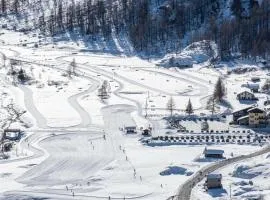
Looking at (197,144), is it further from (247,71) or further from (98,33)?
(98,33)

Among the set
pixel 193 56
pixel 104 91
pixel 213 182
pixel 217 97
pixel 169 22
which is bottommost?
pixel 213 182

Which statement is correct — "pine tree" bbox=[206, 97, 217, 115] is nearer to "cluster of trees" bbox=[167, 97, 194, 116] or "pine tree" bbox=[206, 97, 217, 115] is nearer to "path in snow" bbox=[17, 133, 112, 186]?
"cluster of trees" bbox=[167, 97, 194, 116]

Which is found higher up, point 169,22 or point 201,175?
point 169,22

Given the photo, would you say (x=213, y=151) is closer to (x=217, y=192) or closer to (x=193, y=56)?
(x=217, y=192)

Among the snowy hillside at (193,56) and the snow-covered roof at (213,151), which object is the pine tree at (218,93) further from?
the snowy hillside at (193,56)

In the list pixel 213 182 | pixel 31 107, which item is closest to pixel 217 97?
pixel 31 107

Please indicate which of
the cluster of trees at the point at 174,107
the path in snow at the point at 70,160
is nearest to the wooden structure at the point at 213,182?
the path in snow at the point at 70,160

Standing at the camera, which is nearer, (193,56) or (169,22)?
(193,56)
